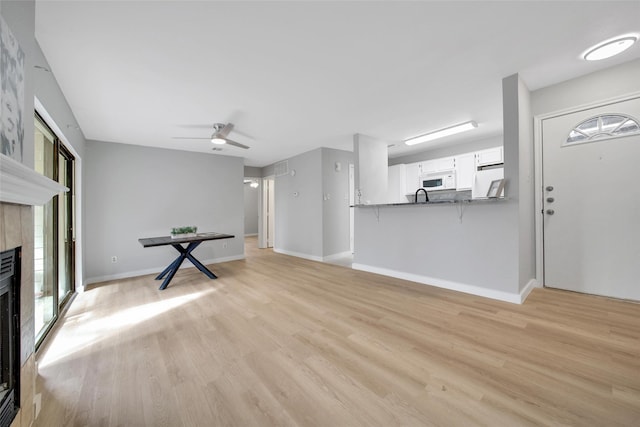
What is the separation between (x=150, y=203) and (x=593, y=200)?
6505 mm

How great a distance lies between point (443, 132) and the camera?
162 inches

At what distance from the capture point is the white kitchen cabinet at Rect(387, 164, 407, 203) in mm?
5730

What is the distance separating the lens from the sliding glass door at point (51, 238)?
6.86 feet

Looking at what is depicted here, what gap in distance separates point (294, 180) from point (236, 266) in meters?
2.36

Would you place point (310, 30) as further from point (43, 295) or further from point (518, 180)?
point (43, 295)

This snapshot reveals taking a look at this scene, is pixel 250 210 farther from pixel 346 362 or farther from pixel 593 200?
pixel 593 200

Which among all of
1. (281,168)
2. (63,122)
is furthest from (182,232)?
(281,168)

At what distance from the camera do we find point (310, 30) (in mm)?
1792

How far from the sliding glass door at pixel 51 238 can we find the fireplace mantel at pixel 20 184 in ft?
3.21

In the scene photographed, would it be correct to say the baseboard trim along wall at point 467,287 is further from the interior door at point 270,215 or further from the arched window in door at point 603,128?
the interior door at point 270,215

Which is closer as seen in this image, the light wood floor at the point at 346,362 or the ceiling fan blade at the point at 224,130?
the light wood floor at the point at 346,362

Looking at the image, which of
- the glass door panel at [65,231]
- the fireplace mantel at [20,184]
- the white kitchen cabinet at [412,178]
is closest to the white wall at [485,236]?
the white kitchen cabinet at [412,178]

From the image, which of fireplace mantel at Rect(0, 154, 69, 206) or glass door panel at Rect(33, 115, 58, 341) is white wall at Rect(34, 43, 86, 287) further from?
fireplace mantel at Rect(0, 154, 69, 206)

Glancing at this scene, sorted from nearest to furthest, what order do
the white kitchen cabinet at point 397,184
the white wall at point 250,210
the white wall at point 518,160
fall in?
the white wall at point 518,160 → the white kitchen cabinet at point 397,184 → the white wall at point 250,210
